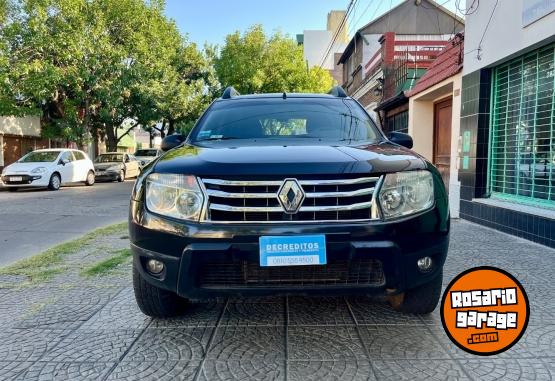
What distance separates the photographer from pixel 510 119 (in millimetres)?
6641

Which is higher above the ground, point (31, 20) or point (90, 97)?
point (31, 20)

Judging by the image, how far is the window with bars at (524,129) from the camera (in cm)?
570

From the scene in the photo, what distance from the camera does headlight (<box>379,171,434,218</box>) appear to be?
2525 millimetres

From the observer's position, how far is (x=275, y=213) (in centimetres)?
248

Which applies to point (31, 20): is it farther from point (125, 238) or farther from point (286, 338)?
point (286, 338)

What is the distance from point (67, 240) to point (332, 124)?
4.52 metres

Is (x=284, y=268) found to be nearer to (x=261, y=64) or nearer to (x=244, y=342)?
(x=244, y=342)

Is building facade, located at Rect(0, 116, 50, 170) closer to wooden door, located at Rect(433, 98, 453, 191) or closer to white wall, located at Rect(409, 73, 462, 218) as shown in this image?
white wall, located at Rect(409, 73, 462, 218)

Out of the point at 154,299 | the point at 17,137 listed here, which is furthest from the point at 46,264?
the point at 17,137

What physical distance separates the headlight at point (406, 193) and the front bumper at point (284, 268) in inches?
2.5

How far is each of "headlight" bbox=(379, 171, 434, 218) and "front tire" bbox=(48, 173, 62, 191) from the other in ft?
47.7

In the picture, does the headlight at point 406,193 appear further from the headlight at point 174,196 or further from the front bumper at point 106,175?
the front bumper at point 106,175

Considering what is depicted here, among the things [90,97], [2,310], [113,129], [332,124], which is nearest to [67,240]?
[2,310]

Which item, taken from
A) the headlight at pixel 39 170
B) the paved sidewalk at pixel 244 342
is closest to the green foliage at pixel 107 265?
the paved sidewalk at pixel 244 342
